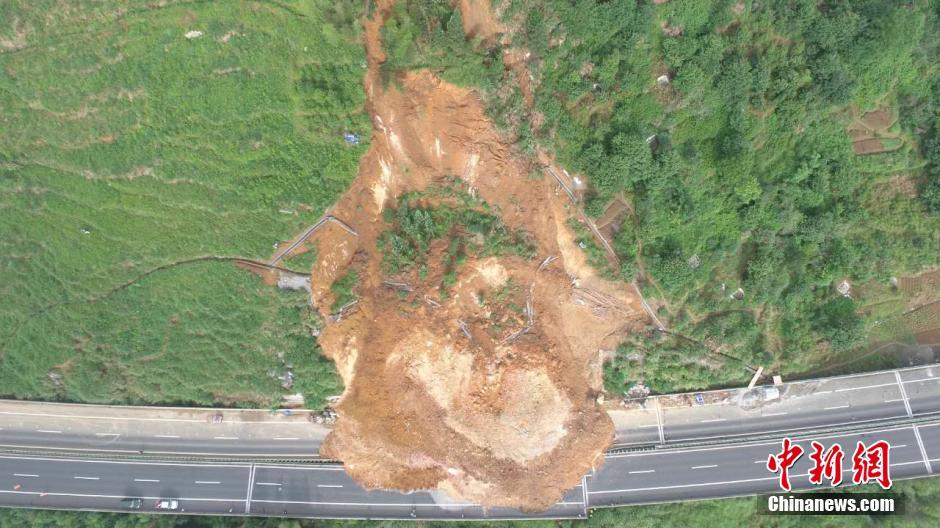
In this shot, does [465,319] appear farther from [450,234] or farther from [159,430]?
[159,430]

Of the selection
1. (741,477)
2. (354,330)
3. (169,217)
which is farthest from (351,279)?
(741,477)

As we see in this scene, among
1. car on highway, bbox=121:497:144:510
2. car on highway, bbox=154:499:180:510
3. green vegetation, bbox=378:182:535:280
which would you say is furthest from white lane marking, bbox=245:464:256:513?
green vegetation, bbox=378:182:535:280

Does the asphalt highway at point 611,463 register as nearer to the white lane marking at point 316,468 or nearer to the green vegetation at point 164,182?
the white lane marking at point 316,468

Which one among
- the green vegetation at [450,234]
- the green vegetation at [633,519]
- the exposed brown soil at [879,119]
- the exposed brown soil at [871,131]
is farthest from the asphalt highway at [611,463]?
the exposed brown soil at [879,119]

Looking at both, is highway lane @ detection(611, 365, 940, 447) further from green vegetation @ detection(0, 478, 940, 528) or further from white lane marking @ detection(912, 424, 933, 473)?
green vegetation @ detection(0, 478, 940, 528)

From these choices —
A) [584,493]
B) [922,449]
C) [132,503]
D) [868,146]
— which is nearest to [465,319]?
[584,493]

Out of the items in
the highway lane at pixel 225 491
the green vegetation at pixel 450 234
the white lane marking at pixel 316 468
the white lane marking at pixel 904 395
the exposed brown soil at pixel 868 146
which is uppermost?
the exposed brown soil at pixel 868 146
